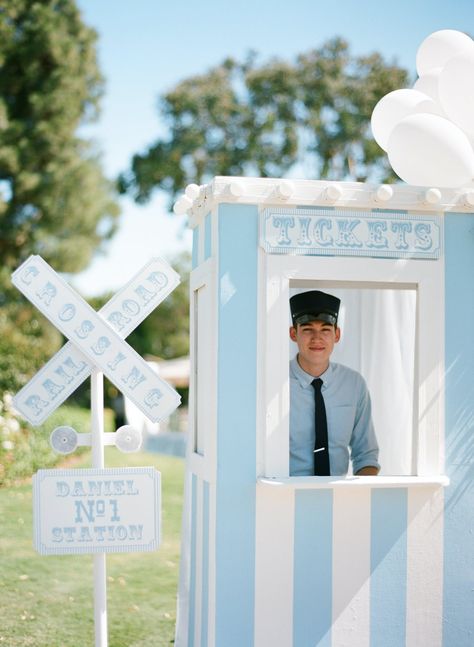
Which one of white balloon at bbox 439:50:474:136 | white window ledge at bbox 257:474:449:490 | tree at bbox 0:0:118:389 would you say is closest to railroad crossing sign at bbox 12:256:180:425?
white window ledge at bbox 257:474:449:490

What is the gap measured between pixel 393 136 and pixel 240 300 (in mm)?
1224

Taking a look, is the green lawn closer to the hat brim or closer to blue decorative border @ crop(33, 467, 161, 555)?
blue decorative border @ crop(33, 467, 161, 555)

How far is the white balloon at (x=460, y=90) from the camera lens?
412 centimetres

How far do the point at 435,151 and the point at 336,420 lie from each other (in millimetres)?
1378

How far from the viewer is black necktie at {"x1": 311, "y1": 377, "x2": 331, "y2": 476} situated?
4.02 m

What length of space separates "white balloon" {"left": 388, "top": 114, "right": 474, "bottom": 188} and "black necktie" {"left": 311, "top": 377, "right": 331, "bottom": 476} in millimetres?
1175

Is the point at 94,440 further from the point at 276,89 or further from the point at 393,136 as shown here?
the point at 276,89

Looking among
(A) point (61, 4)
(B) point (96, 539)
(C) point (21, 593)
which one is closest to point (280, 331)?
(B) point (96, 539)

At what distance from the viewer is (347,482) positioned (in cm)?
363

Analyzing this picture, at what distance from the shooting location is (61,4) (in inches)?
953

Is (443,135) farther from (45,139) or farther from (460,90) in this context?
(45,139)

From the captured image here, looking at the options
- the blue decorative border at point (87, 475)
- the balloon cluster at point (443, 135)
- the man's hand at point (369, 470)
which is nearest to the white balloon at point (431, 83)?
the balloon cluster at point (443, 135)

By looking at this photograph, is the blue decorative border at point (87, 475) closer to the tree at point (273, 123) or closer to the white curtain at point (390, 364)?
the white curtain at point (390, 364)

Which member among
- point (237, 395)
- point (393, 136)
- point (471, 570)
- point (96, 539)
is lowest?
point (471, 570)
